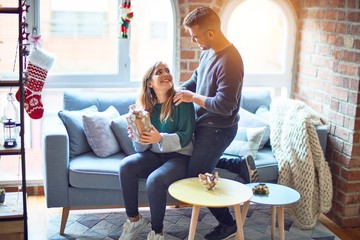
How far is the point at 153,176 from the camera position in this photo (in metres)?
3.21

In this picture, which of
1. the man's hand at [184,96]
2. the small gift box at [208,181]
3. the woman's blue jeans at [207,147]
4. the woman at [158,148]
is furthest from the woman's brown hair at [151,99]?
the small gift box at [208,181]

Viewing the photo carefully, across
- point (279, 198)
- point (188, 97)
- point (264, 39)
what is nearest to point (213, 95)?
point (188, 97)

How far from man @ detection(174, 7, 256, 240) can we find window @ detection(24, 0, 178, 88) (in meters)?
0.99

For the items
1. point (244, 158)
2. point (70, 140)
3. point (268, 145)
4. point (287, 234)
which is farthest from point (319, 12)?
point (70, 140)

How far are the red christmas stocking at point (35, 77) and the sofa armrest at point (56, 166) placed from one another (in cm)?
23

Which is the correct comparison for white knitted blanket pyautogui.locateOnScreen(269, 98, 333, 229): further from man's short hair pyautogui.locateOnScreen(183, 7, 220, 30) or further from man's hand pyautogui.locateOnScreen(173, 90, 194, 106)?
man's short hair pyautogui.locateOnScreen(183, 7, 220, 30)

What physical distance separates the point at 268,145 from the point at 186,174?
3.20 feet

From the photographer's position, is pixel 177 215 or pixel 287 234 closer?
pixel 287 234

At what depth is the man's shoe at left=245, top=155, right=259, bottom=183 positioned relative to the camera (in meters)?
3.51

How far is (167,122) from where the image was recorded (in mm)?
3357

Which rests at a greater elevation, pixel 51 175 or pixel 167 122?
pixel 167 122

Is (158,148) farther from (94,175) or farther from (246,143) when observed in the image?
(246,143)

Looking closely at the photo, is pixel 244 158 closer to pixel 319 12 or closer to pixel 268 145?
pixel 268 145

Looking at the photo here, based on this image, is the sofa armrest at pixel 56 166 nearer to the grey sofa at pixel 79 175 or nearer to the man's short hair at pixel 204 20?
the grey sofa at pixel 79 175
